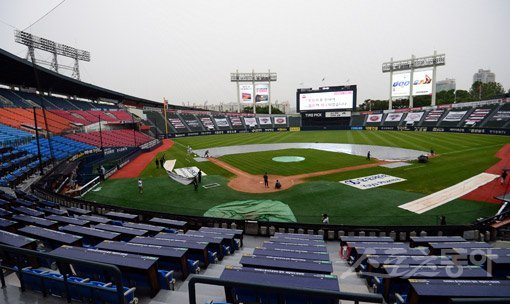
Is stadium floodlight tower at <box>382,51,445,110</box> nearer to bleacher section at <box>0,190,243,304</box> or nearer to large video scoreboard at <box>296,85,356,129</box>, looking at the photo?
large video scoreboard at <box>296,85,356,129</box>

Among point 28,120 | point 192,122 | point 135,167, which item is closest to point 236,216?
point 135,167

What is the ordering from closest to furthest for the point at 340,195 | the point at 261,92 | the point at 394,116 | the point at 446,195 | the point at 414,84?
the point at 446,195 → the point at 340,195 → the point at 414,84 → the point at 394,116 → the point at 261,92

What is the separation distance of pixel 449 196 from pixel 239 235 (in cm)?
1796

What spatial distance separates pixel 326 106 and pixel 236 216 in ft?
242

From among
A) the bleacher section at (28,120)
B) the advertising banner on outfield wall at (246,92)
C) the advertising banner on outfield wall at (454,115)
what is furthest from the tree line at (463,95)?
the bleacher section at (28,120)

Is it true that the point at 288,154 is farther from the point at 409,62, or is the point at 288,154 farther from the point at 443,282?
the point at 409,62

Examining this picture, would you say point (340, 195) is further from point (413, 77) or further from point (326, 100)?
point (413, 77)

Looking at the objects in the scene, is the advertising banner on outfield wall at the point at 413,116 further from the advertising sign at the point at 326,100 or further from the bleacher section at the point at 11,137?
the bleacher section at the point at 11,137

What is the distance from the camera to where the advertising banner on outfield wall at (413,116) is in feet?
258

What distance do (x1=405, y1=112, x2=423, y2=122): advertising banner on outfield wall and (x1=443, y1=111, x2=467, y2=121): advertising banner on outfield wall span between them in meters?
7.01

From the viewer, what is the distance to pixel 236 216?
1875 centimetres

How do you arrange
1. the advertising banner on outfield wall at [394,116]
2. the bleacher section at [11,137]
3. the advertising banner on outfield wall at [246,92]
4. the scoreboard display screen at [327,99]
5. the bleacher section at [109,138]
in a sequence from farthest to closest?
the advertising banner on outfield wall at [246,92]
the advertising banner on outfield wall at [394,116]
the scoreboard display screen at [327,99]
the bleacher section at [109,138]
the bleacher section at [11,137]

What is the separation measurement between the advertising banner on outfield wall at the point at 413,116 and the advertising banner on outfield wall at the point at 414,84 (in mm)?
8261

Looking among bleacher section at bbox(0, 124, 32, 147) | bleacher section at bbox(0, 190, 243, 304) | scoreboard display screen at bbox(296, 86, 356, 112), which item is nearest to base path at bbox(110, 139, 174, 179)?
bleacher section at bbox(0, 124, 32, 147)
